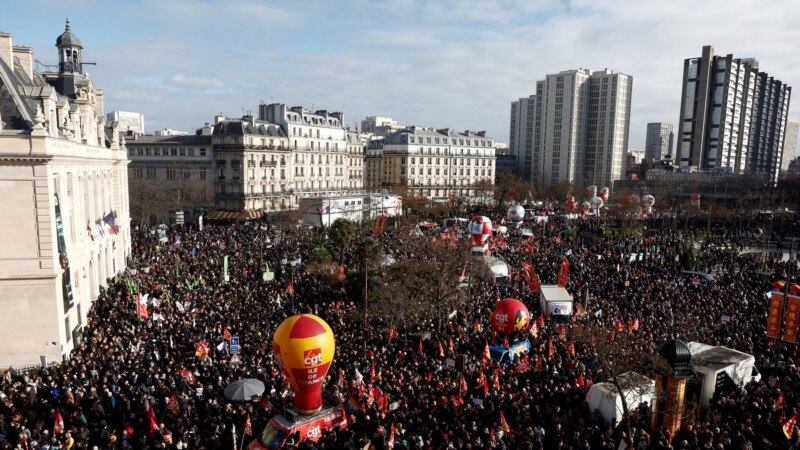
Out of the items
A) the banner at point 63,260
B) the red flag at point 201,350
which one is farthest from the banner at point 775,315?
the banner at point 63,260

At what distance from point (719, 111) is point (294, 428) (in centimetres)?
12555

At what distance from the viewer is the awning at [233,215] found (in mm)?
64500

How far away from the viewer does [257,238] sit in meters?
46.2

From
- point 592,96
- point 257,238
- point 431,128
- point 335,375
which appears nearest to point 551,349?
point 335,375

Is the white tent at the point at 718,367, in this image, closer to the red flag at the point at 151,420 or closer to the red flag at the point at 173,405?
the red flag at the point at 173,405

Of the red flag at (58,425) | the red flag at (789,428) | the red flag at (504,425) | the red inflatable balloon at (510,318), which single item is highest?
the red inflatable balloon at (510,318)

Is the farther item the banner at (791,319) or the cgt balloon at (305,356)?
the banner at (791,319)

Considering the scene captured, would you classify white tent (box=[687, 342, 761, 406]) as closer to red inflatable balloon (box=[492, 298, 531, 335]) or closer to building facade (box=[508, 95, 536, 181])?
red inflatable balloon (box=[492, 298, 531, 335])

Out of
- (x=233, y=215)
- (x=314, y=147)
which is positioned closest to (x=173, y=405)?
(x=233, y=215)

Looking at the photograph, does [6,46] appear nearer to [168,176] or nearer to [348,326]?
[348,326]

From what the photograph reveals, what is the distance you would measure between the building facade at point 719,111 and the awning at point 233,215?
9072 cm

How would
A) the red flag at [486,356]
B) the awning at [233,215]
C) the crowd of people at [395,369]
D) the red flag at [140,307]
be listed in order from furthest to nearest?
the awning at [233,215] < the red flag at [140,307] < the red flag at [486,356] < the crowd of people at [395,369]

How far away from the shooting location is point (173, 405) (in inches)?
640

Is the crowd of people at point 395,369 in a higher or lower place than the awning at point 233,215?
lower
